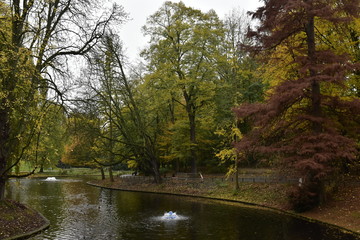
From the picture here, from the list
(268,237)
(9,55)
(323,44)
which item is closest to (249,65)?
(323,44)

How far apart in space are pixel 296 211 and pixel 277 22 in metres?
11.0

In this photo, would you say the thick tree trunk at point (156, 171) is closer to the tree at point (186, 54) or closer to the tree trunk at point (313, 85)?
the tree at point (186, 54)

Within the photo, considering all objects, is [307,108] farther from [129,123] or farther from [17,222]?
[129,123]

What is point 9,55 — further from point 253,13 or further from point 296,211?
point 296,211

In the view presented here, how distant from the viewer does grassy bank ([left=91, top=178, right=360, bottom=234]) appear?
1600 cm

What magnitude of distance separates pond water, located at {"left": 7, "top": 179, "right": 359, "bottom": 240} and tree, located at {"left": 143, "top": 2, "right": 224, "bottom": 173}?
466 inches

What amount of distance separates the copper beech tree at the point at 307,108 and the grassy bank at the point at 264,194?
109 cm

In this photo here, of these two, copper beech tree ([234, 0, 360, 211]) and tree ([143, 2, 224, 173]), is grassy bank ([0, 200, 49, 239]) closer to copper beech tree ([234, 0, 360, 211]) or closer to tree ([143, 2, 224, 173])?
copper beech tree ([234, 0, 360, 211])

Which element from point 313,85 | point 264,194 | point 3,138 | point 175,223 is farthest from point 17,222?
point 313,85

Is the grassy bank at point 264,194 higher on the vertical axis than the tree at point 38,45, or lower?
lower

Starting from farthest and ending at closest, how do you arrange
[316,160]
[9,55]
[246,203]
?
[246,203] → [316,160] → [9,55]

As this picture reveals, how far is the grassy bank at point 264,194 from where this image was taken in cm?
1600

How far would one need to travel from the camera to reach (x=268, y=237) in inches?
530

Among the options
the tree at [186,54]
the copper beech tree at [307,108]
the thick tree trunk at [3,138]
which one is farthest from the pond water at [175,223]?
Answer: the tree at [186,54]
